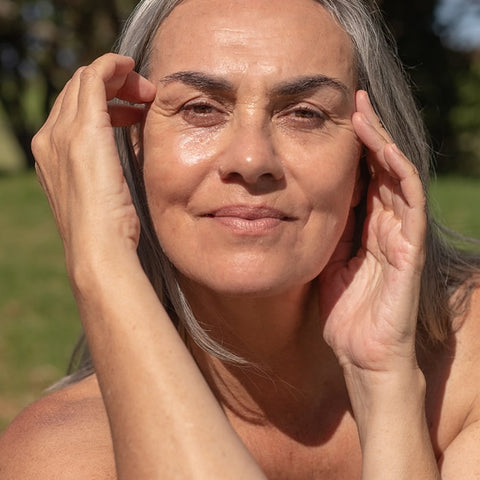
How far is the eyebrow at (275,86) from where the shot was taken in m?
2.98

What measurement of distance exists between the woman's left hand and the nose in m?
0.40

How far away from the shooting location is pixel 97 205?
281cm

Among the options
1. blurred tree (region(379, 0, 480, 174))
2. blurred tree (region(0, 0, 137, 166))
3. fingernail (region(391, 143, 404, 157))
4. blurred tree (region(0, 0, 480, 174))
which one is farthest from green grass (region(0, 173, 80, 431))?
blurred tree (region(379, 0, 480, 174))

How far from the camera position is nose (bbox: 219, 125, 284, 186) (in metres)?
2.86

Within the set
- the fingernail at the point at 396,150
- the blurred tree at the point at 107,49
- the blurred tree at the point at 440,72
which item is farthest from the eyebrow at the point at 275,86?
the blurred tree at the point at 440,72

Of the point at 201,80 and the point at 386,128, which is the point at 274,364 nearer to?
the point at 386,128

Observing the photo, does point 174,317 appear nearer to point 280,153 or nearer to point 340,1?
point 280,153

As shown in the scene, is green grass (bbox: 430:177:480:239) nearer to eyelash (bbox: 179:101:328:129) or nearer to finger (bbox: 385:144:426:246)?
finger (bbox: 385:144:426:246)

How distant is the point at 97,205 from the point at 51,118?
0.45m

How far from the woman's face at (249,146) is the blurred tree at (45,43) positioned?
53.8 feet

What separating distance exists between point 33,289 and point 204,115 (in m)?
6.42

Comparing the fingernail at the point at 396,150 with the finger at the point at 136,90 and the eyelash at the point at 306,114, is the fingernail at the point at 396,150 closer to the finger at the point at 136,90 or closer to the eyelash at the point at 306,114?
the eyelash at the point at 306,114

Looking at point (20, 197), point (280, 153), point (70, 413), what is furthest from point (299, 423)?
point (20, 197)

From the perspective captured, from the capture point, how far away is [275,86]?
298cm
